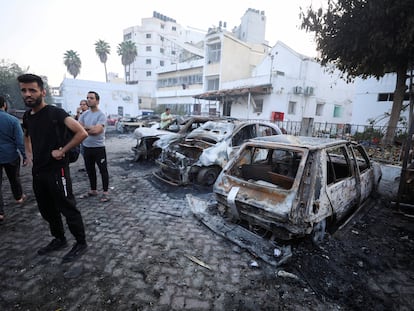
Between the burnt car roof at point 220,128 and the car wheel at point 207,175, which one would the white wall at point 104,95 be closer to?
the burnt car roof at point 220,128

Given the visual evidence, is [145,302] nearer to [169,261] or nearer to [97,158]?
[169,261]

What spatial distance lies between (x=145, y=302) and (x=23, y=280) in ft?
4.44

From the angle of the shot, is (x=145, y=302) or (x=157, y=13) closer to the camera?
(x=145, y=302)

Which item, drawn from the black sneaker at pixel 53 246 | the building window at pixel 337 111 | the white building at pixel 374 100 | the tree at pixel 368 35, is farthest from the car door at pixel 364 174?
the building window at pixel 337 111

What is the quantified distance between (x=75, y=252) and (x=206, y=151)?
3189 millimetres

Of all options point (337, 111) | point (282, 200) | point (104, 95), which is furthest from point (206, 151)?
point (104, 95)

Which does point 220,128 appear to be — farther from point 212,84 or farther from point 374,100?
point 212,84

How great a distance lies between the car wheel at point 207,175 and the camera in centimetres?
534

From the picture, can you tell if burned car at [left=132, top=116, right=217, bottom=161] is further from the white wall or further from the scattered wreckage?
the white wall

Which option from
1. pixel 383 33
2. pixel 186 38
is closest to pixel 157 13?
pixel 186 38

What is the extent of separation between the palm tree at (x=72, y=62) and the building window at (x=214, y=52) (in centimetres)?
3134

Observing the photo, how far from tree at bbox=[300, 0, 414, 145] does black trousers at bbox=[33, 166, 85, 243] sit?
333 inches

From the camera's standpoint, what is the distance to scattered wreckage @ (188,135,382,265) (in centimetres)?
270

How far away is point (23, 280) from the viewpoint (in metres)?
2.33
